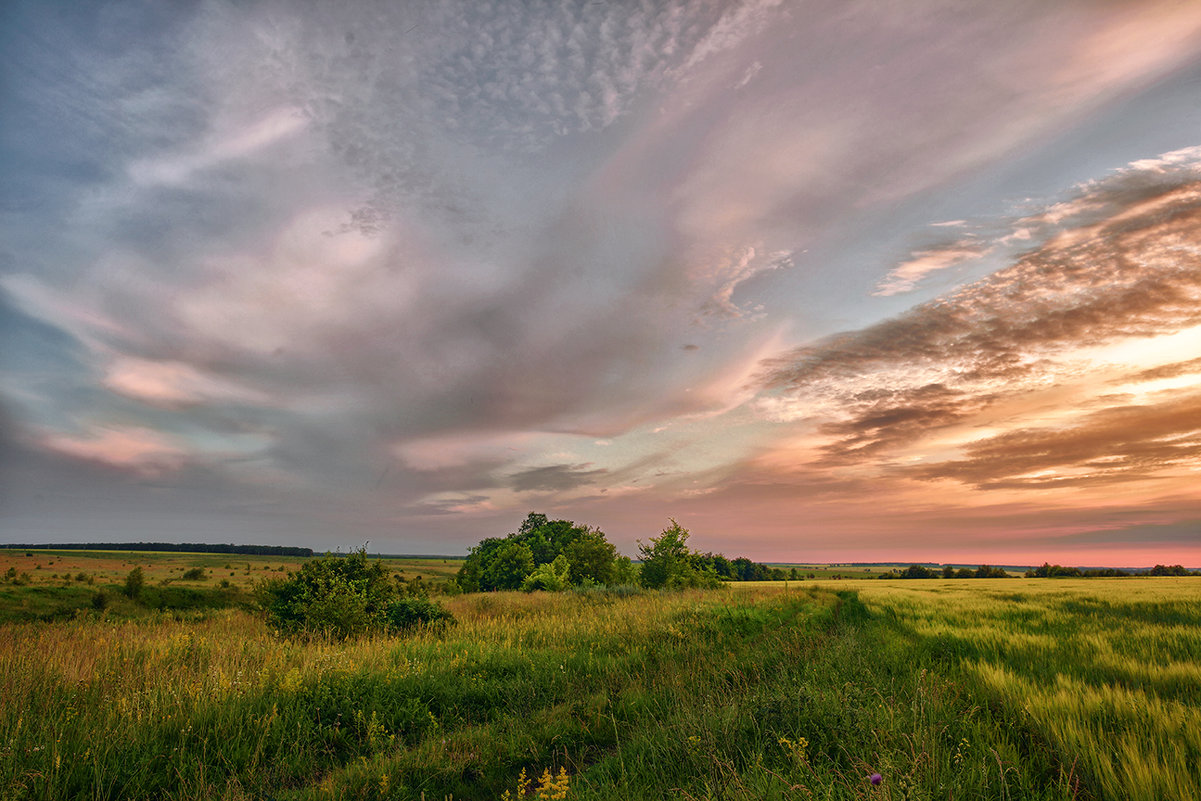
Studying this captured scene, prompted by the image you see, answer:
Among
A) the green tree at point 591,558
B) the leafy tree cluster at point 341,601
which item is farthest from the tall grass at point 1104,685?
the green tree at point 591,558

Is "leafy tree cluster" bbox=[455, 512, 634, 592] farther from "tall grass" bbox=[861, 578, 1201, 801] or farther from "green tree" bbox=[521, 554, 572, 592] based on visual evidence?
"tall grass" bbox=[861, 578, 1201, 801]

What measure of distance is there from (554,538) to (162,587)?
35055mm

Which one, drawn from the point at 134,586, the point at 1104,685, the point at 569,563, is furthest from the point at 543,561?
the point at 1104,685

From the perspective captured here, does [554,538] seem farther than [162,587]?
Yes

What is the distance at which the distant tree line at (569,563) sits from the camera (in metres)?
38.4

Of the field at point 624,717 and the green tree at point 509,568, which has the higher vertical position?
the field at point 624,717

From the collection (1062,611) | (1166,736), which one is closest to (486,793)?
(1166,736)

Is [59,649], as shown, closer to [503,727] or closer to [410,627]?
[410,627]

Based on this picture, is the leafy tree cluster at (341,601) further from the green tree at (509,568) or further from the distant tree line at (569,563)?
the green tree at (509,568)

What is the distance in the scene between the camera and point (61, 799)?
488 cm

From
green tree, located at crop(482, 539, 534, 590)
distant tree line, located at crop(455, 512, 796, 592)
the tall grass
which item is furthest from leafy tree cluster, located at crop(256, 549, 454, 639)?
green tree, located at crop(482, 539, 534, 590)

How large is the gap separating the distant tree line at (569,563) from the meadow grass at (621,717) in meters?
27.7

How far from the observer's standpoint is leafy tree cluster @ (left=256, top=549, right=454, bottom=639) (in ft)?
46.4

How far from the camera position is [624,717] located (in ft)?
24.0
